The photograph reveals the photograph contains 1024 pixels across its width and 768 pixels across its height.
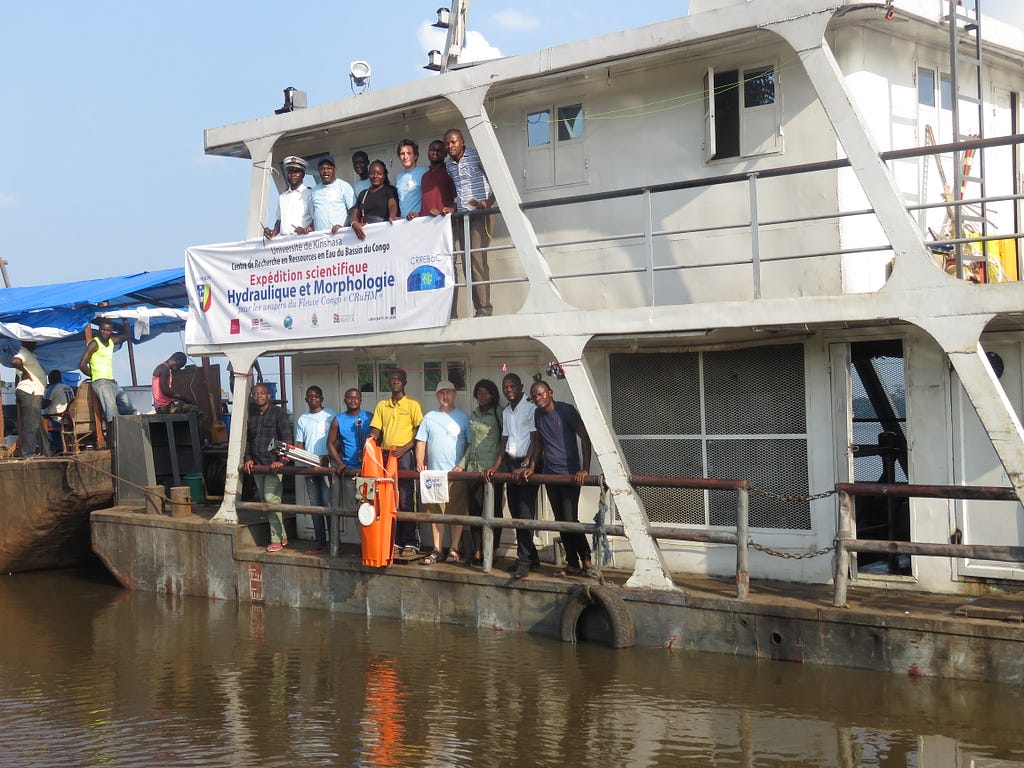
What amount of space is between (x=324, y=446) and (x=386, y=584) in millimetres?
1919

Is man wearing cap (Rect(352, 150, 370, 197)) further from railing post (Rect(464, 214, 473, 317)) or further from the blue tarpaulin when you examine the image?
the blue tarpaulin

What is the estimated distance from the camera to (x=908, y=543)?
305 inches

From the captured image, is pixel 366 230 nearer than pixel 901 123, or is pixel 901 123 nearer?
pixel 901 123

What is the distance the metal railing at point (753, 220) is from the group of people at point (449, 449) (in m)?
1.18

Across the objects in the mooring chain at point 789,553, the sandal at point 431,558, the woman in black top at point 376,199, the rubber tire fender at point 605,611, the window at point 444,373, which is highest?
the woman in black top at point 376,199

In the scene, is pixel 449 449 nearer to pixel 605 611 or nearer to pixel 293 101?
pixel 605 611

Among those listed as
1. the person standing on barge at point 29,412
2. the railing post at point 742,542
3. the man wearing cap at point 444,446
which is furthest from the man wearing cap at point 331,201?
the person standing on barge at point 29,412

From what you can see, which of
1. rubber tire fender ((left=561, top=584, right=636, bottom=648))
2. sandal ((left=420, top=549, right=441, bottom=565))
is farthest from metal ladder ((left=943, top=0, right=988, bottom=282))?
sandal ((left=420, top=549, right=441, bottom=565))

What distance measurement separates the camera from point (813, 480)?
935cm

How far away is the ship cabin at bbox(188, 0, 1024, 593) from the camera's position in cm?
827

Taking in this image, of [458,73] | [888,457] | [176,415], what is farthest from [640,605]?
[176,415]

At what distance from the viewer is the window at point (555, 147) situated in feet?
34.5

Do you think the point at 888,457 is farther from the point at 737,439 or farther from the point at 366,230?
the point at 366,230

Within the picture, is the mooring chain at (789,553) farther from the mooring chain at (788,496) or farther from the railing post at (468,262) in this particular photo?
the railing post at (468,262)
